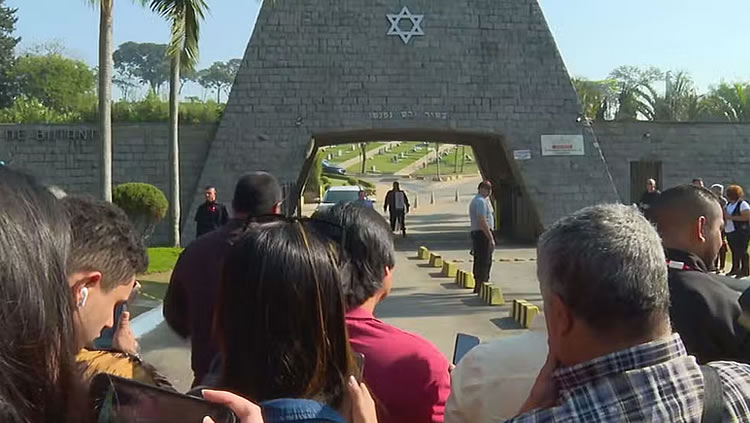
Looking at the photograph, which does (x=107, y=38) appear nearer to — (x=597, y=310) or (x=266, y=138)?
(x=266, y=138)

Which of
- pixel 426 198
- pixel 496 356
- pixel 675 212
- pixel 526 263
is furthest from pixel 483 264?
pixel 426 198

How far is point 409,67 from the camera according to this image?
73.1ft

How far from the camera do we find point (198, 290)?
3.98 m

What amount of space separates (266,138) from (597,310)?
2025 centimetres

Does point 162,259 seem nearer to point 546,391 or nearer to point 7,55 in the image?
point 546,391

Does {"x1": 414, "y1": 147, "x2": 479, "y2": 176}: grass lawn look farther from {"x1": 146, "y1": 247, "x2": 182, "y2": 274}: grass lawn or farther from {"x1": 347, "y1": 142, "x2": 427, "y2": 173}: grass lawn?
{"x1": 146, "y1": 247, "x2": 182, "y2": 274}: grass lawn

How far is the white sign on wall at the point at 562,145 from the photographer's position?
74.0 feet

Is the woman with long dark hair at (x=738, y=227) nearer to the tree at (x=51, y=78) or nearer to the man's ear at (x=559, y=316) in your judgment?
the man's ear at (x=559, y=316)

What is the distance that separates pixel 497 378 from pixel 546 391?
0.69 meters

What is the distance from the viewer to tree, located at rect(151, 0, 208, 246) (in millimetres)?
17641

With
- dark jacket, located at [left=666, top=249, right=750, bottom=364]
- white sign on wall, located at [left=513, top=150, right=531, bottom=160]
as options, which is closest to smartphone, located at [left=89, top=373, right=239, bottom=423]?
dark jacket, located at [left=666, top=249, right=750, bottom=364]

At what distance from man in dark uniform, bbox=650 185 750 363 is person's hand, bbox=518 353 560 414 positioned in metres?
1.31

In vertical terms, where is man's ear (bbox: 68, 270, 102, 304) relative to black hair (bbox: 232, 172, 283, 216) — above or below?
below

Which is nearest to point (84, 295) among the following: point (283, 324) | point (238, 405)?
point (283, 324)
